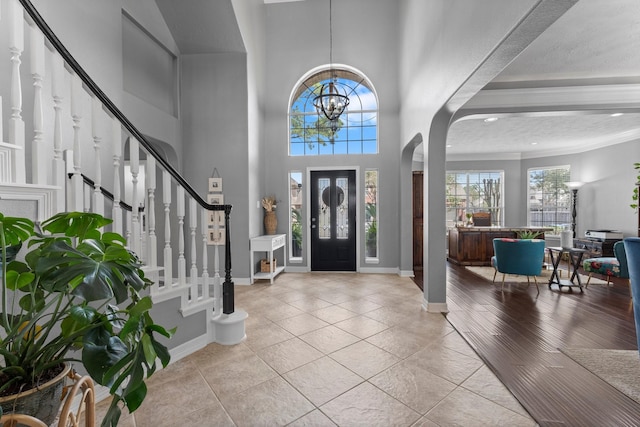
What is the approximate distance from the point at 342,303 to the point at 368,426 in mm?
2228

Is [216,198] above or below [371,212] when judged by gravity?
above

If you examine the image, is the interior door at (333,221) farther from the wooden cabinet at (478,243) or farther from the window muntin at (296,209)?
the wooden cabinet at (478,243)

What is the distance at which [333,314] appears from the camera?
349cm

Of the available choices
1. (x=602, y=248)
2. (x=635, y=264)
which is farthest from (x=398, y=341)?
(x=602, y=248)

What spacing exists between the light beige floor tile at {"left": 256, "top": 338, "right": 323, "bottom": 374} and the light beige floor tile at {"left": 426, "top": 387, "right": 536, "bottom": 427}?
1033 millimetres

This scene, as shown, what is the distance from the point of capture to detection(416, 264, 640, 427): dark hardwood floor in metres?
1.83

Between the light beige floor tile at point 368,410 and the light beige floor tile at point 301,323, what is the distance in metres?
1.11

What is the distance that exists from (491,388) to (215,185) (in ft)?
15.1

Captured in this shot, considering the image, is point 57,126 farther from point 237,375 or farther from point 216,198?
point 216,198

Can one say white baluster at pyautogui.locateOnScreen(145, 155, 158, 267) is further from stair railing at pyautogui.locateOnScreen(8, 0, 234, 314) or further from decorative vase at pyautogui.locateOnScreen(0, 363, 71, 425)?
decorative vase at pyautogui.locateOnScreen(0, 363, 71, 425)

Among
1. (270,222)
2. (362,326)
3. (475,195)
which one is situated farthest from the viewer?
(475,195)

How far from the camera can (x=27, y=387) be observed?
833 millimetres

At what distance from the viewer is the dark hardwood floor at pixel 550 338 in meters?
1.83

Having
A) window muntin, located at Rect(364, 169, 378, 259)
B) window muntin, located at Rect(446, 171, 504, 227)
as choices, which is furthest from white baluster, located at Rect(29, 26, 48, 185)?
window muntin, located at Rect(446, 171, 504, 227)
